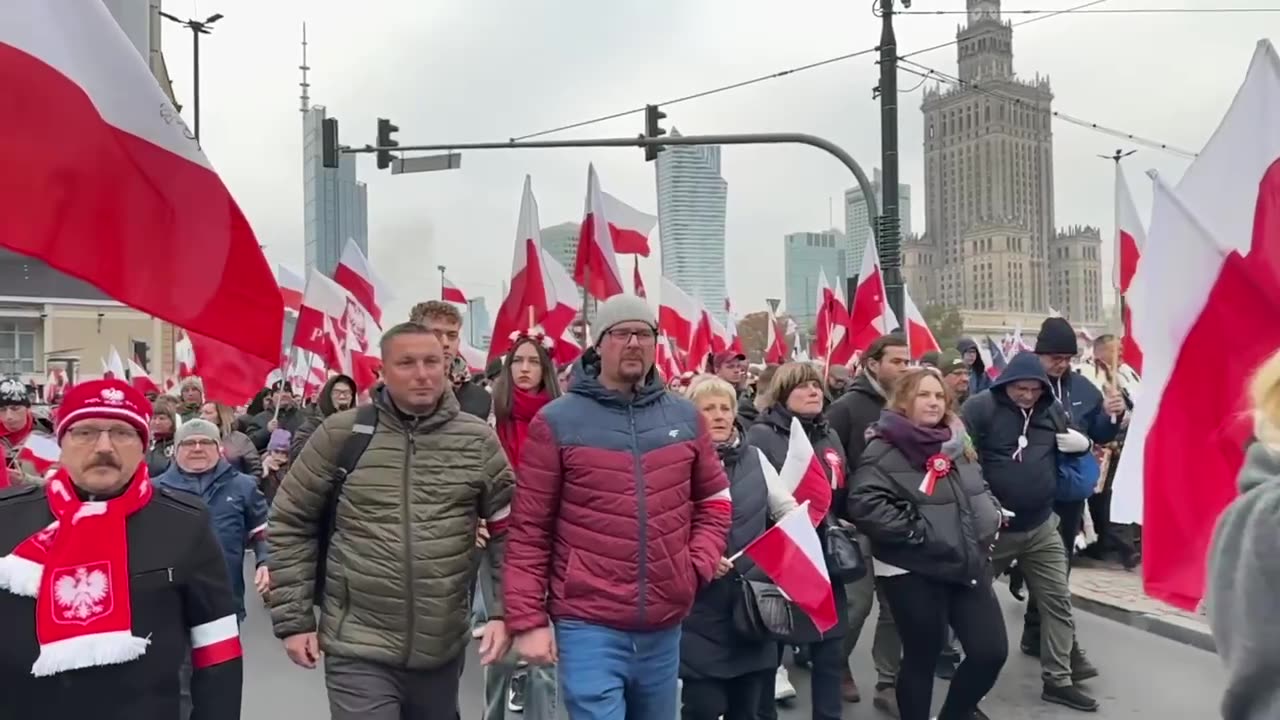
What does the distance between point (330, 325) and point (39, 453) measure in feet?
13.2

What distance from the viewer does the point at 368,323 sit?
9.94 meters

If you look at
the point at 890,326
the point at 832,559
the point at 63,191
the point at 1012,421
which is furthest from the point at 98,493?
the point at 890,326

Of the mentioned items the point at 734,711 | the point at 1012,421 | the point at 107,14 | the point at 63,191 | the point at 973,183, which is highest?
the point at 973,183

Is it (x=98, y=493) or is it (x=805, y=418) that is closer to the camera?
(x=98, y=493)

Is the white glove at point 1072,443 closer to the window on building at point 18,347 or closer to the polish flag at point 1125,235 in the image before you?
the polish flag at point 1125,235

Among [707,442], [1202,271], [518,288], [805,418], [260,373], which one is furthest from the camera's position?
[518,288]

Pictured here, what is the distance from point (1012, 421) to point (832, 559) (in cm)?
148

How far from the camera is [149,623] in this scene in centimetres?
254

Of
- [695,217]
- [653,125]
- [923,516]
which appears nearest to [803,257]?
[695,217]

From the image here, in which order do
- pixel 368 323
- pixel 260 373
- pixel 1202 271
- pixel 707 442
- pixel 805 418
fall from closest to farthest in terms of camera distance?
1. pixel 1202 271
2. pixel 707 442
3. pixel 260 373
4. pixel 805 418
5. pixel 368 323

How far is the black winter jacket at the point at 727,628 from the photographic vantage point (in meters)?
4.48

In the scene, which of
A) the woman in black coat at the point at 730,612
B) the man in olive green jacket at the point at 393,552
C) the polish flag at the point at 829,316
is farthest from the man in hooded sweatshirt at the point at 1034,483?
the polish flag at the point at 829,316

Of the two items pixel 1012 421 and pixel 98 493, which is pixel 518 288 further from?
pixel 98 493

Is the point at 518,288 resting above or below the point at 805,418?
above
